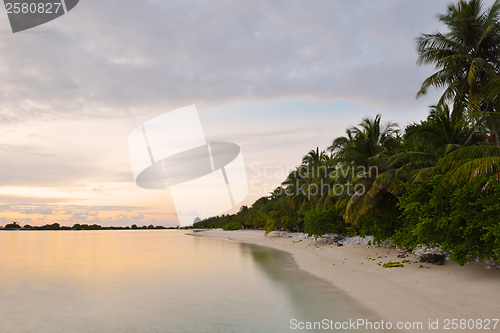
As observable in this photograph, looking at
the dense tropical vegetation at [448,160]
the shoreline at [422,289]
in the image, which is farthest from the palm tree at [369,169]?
the shoreline at [422,289]

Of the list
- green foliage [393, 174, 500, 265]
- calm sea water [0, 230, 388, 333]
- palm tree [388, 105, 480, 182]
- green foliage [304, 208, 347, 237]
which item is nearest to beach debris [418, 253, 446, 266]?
green foliage [393, 174, 500, 265]

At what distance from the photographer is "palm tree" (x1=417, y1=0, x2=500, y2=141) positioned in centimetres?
1437

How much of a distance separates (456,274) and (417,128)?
264 inches

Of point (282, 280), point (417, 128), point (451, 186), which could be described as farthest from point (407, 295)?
point (417, 128)

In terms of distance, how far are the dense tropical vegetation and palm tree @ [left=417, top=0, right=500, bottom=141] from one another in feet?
0.14

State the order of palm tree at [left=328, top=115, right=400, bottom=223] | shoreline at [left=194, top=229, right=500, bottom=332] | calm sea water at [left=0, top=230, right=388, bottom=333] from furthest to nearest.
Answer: palm tree at [left=328, top=115, right=400, bottom=223] → calm sea water at [left=0, top=230, right=388, bottom=333] → shoreline at [left=194, top=229, right=500, bottom=332]

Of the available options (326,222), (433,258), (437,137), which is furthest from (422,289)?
(326,222)

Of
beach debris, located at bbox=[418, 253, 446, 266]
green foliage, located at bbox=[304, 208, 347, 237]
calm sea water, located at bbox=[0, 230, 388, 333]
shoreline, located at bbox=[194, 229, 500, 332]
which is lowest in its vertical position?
calm sea water, located at bbox=[0, 230, 388, 333]

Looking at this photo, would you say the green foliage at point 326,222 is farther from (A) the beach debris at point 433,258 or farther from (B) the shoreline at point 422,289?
(A) the beach debris at point 433,258

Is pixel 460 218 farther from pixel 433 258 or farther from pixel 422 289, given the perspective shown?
pixel 433 258

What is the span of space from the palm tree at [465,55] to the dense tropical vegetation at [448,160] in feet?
0.14

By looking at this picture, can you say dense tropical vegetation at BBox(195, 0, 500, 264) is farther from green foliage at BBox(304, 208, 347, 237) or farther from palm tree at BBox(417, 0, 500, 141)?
green foliage at BBox(304, 208, 347, 237)

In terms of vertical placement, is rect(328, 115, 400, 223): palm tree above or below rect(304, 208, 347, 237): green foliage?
above

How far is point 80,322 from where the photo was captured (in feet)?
28.0
